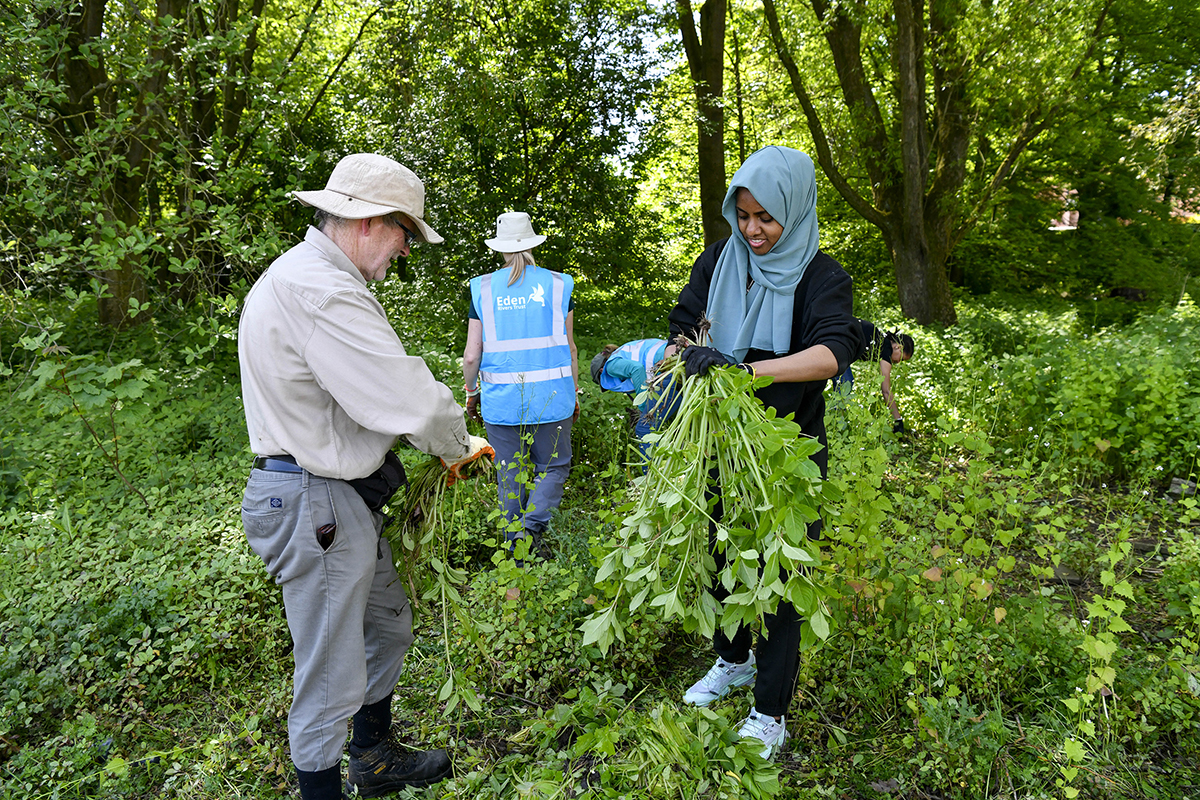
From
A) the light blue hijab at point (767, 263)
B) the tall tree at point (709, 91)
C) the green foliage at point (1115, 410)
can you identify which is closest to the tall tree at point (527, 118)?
the tall tree at point (709, 91)

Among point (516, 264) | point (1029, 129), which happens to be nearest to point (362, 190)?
point (516, 264)

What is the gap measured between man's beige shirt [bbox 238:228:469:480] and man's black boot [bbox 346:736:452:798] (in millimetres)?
1177

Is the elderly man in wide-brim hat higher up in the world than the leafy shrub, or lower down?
higher up

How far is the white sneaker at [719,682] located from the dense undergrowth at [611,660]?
2.8 inches

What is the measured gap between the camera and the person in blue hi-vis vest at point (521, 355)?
153 inches

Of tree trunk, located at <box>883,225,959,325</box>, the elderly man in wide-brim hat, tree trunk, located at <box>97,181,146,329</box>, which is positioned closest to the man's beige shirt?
the elderly man in wide-brim hat

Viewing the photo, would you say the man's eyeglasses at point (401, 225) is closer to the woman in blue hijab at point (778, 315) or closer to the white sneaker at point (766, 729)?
the woman in blue hijab at point (778, 315)

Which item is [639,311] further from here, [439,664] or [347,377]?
[347,377]

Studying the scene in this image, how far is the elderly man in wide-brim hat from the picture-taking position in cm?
202

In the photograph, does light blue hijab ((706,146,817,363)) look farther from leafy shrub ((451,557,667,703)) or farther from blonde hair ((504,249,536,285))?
blonde hair ((504,249,536,285))

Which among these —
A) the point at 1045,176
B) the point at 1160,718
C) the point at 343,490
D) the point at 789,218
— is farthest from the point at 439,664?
the point at 1045,176

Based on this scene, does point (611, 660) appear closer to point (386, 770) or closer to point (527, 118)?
point (386, 770)

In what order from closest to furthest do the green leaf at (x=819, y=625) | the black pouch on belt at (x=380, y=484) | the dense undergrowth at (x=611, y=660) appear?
the green leaf at (x=819, y=625)
the black pouch on belt at (x=380, y=484)
the dense undergrowth at (x=611, y=660)

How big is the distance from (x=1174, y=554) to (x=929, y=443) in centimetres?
238
